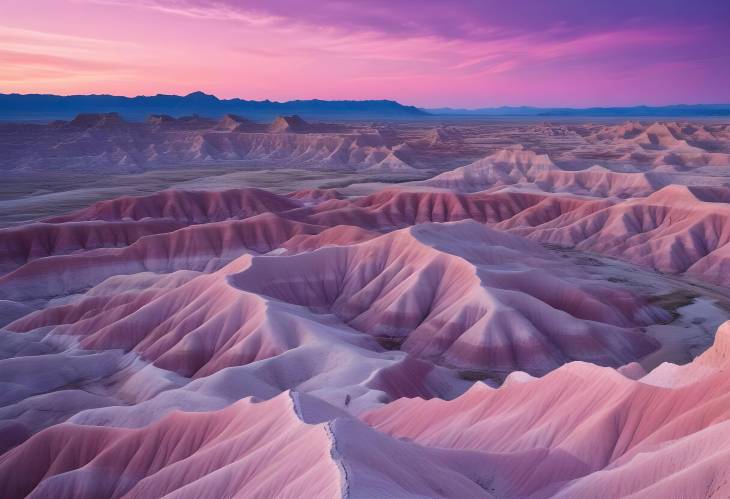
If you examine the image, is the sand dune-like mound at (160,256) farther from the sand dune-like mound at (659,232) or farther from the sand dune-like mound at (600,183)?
the sand dune-like mound at (600,183)

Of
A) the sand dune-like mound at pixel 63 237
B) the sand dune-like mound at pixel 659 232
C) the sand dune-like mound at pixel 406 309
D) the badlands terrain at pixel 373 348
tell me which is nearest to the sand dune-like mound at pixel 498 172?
the badlands terrain at pixel 373 348

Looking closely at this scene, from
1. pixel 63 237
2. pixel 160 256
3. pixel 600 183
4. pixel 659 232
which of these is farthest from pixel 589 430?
pixel 600 183

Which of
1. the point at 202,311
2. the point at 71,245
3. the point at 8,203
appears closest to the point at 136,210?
the point at 71,245

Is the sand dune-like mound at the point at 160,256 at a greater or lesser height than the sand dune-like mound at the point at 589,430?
lesser

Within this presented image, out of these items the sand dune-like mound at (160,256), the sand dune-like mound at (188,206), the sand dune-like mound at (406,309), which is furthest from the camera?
the sand dune-like mound at (188,206)

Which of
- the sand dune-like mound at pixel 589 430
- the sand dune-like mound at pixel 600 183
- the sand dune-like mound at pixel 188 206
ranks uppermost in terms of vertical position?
the sand dune-like mound at pixel 589 430

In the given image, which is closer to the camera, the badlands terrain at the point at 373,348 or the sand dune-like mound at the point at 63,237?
the badlands terrain at the point at 373,348

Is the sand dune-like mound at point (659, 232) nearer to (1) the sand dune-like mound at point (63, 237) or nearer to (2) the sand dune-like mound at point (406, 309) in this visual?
(2) the sand dune-like mound at point (406, 309)

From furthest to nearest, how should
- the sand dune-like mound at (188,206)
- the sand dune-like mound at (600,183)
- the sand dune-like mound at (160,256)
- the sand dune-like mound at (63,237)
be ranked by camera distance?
the sand dune-like mound at (600,183) → the sand dune-like mound at (188,206) → the sand dune-like mound at (63,237) → the sand dune-like mound at (160,256)
